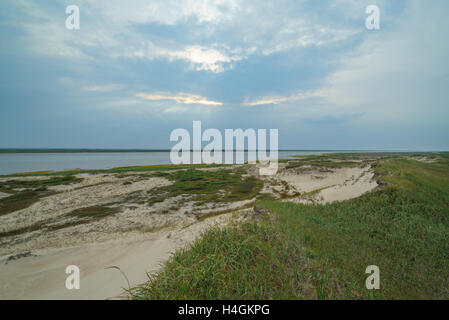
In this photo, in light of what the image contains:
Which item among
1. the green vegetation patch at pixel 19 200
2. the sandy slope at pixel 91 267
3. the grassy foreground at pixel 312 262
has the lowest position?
the sandy slope at pixel 91 267

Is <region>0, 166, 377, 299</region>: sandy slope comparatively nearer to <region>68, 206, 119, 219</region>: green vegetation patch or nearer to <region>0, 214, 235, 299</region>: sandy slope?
<region>0, 214, 235, 299</region>: sandy slope

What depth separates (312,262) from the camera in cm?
441

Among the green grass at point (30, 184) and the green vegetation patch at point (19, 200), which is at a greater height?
the green grass at point (30, 184)

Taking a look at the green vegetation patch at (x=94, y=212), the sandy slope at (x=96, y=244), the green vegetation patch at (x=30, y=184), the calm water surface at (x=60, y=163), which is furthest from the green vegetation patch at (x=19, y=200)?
the calm water surface at (x=60, y=163)

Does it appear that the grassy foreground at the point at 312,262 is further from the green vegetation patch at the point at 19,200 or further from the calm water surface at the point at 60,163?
the calm water surface at the point at 60,163

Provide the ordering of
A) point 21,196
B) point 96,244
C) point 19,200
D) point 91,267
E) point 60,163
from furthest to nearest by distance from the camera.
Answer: point 60,163, point 21,196, point 19,200, point 96,244, point 91,267

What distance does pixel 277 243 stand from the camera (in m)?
5.12

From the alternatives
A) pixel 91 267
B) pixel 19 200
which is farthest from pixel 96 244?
pixel 19 200

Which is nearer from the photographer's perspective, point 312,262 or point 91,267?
point 312,262

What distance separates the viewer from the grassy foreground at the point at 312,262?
354 cm

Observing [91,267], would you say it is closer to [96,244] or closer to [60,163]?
[96,244]

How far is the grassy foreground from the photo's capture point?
11.6 feet

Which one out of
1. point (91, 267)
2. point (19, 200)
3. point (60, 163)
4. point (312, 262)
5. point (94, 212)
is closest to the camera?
point (312, 262)
